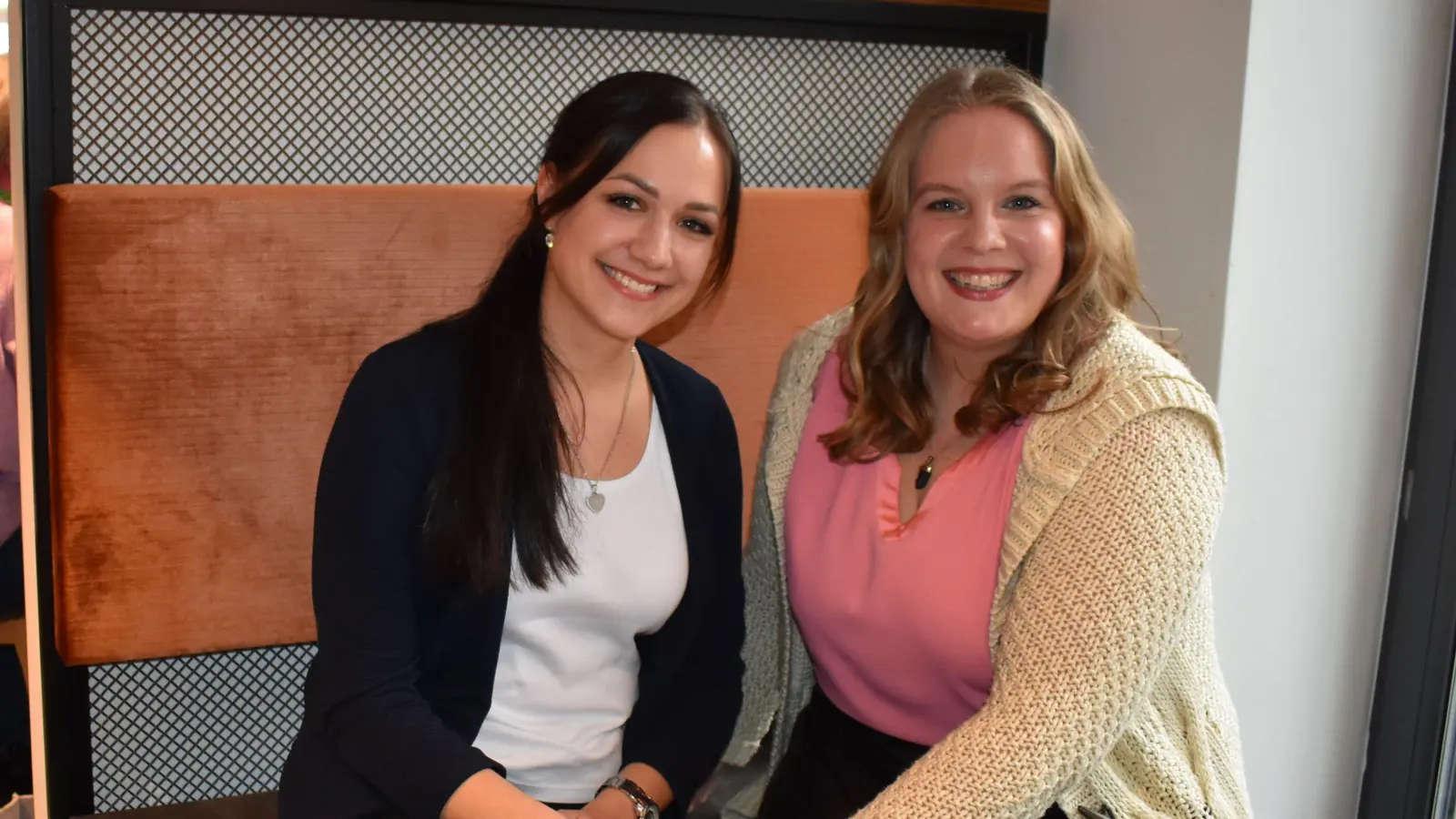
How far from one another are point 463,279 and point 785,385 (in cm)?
44

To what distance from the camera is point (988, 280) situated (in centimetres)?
140

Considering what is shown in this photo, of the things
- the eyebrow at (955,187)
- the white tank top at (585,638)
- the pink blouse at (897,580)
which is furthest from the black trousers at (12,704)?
the eyebrow at (955,187)

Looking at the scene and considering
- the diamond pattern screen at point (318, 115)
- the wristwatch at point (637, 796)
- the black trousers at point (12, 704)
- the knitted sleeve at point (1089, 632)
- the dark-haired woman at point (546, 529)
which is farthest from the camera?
the black trousers at point (12, 704)

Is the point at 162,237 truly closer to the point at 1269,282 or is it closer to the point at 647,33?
the point at 647,33

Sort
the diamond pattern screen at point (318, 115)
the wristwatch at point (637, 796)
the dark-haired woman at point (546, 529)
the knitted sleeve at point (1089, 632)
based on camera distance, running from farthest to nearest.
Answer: the diamond pattern screen at point (318, 115) → the wristwatch at point (637, 796) → the dark-haired woman at point (546, 529) → the knitted sleeve at point (1089, 632)

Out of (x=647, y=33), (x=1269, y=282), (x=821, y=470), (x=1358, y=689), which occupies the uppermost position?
(x=647, y=33)

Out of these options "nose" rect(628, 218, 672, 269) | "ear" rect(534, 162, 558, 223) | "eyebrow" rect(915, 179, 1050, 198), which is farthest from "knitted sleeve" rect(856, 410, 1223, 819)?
"ear" rect(534, 162, 558, 223)

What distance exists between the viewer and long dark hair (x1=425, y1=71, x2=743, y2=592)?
1.38 metres

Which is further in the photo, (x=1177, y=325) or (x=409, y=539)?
(x=1177, y=325)

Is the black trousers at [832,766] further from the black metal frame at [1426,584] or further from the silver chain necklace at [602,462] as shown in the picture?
the black metal frame at [1426,584]

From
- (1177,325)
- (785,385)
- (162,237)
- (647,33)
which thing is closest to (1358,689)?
(1177,325)

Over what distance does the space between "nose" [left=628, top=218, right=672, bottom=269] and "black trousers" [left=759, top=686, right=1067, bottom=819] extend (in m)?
0.57

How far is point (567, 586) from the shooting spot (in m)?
1.43

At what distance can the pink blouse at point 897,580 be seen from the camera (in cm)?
137
